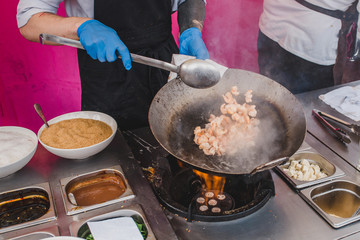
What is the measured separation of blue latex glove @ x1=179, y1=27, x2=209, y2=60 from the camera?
2031 mm

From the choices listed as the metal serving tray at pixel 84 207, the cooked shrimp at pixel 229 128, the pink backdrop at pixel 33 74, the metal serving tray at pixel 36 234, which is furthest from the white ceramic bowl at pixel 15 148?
the pink backdrop at pixel 33 74

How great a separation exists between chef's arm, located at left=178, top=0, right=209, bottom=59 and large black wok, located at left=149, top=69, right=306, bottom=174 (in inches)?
9.9

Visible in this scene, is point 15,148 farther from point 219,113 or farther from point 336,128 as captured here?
point 336,128

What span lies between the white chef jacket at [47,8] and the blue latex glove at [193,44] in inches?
25.5

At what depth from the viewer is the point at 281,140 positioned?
67.7 inches

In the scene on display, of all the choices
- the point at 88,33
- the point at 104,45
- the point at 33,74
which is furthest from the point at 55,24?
the point at 33,74

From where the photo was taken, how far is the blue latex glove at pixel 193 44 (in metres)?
2.03

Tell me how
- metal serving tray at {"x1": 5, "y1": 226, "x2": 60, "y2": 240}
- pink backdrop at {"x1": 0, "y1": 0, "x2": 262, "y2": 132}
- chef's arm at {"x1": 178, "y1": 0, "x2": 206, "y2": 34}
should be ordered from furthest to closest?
pink backdrop at {"x1": 0, "y1": 0, "x2": 262, "y2": 132} → chef's arm at {"x1": 178, "y1": 0, "x2": 206, "y2": 34} → metal serving tray at {"x1": 5, "y1": 226, "x2": 60, "y2": 240}

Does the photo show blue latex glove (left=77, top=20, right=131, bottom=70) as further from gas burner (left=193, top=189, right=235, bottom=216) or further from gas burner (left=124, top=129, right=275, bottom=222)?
gas burner (left=193, top=189, right=235, bottom=216)

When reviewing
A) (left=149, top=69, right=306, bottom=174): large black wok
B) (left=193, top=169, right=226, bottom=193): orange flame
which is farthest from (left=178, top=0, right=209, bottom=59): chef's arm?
(left=193, top=169, right=226, bottom=193): orange flame

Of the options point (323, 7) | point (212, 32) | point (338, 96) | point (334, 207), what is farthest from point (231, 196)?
point (212, 32)

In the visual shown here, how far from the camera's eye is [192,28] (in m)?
2.19

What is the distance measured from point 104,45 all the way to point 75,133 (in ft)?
1.70

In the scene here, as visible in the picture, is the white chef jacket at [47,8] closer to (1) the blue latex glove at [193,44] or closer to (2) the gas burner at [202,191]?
(1) the blue latex glove at [193,44]
